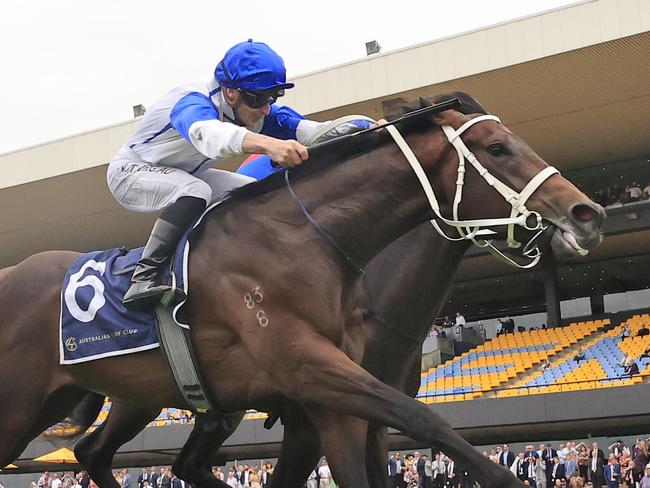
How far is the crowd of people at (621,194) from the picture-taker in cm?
2232

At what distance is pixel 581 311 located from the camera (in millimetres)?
29547

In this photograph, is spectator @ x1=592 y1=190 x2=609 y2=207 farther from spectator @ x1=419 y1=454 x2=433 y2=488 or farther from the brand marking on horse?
the brand marking on horse

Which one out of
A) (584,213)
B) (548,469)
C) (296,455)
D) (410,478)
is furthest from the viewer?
(410,478)

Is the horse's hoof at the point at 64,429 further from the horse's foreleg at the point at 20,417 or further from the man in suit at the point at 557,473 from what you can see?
the man in suit at the point at 557,473

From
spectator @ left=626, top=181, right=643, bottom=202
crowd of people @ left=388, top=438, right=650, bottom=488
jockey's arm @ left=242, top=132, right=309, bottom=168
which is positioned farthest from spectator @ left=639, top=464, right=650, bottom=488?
jockey's arm @ left=242, top=132, right=309, bottom=168

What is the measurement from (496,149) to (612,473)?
13329 mm

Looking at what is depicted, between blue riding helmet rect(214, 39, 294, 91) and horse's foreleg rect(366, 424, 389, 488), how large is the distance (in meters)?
1.91

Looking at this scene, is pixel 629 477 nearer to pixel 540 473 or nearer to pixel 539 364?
pixel 540 473

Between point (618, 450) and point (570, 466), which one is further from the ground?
point (570, 466)

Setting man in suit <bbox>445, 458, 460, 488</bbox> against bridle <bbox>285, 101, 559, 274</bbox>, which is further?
man in suit <bbox>445, 458, 460, 488</bbox>

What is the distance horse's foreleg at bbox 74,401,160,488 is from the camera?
514 cm

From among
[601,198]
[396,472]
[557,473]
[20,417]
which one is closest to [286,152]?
[20,417]

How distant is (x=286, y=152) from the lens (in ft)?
12.8

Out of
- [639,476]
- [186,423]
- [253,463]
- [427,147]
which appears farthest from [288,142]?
[253,463]
